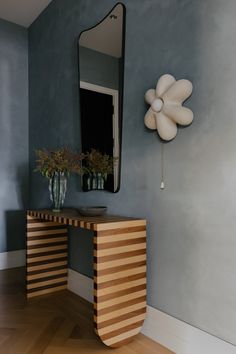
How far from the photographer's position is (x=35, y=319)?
6.37 ft

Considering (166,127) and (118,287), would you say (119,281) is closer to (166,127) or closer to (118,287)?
(118,287)

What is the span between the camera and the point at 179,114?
4.89ft

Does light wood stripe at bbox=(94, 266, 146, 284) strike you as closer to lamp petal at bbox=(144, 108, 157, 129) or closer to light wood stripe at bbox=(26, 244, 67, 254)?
lamp petal at bbox=(144, 108, 157, 129)

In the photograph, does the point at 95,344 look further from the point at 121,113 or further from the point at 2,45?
the point at 2,45

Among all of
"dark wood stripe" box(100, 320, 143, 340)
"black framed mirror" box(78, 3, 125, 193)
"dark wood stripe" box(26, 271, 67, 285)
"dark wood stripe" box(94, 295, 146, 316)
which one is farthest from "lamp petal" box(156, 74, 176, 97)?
"dark wood stripe" box(26, 271, 67, 285)

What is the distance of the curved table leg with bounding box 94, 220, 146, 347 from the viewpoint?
1.52 metres

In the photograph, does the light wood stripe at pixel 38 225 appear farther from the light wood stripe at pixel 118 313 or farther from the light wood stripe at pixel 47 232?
the light wood stripe at pixel 118 313

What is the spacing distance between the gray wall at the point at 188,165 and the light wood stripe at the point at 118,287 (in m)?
0.08

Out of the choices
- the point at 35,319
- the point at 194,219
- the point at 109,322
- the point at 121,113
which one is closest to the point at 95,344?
the point at 109,322

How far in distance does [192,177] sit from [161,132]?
0.30 meters

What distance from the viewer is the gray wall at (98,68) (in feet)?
6.61

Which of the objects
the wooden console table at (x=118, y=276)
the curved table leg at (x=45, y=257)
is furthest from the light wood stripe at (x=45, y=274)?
the wooden console table at (x=118, y=276)

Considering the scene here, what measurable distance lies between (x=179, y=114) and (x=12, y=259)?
2.58m

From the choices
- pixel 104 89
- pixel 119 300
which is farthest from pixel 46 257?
pixel 104 89
